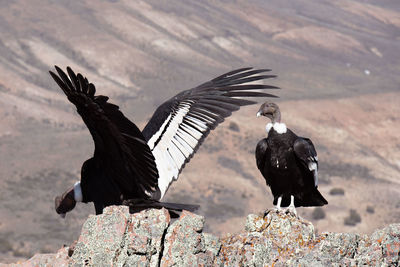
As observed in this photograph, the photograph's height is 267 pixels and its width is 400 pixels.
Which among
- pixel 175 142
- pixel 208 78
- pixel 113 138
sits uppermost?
pixel 208 78

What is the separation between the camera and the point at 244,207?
38.2 meters

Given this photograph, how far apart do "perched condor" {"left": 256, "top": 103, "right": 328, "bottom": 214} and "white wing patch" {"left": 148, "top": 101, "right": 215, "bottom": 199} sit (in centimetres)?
77

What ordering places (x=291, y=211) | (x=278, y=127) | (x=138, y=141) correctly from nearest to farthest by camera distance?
(x=138, y=141) < (x=291, y=211) < (x=278, y=127)

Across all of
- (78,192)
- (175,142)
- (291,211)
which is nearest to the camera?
(291,211)

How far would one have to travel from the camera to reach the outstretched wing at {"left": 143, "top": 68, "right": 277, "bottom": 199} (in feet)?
24.5

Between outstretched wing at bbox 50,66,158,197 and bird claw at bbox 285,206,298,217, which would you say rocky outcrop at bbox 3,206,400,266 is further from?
outstretched wing at bbox 50,66,158,197

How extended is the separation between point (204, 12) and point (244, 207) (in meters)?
71.7

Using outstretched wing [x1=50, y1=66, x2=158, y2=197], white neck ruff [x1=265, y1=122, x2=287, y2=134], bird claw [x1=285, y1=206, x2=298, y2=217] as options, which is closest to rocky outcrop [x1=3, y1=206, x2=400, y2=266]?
bird claw [x1=285, y1=206, x2=298, y2=217]

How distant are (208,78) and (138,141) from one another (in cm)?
6934

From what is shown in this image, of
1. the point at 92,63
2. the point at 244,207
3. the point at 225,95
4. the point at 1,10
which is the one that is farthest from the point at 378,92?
the point at 225,95

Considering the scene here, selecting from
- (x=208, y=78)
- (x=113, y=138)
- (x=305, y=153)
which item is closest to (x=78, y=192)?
(x=113, y=138)

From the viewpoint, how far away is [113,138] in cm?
641

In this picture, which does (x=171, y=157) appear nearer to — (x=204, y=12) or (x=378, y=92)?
(x=378, y=92)

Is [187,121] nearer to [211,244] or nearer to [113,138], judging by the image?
[113,138]
